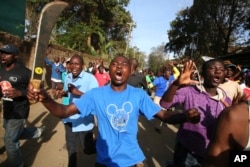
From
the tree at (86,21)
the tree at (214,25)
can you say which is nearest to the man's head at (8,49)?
the tree at (86,21)

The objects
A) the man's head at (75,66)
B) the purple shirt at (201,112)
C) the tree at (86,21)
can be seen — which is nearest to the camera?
the purple shirt at (201,112)

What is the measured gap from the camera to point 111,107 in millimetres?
3088

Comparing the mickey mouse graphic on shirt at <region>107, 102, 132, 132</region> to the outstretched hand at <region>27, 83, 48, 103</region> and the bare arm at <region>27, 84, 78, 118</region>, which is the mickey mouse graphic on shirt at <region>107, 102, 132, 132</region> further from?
the outstretched hand at <region>27, 83, 48, 103</region>

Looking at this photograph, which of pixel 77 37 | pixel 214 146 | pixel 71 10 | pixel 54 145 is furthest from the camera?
pixel 71 10

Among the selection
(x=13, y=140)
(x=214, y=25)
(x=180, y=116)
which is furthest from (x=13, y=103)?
(x=214, y=25)

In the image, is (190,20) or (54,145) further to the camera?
(190,20)

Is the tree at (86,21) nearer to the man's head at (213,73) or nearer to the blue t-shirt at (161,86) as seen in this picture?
the blue t-shirt at (161,86)

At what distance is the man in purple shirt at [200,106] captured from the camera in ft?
11.8

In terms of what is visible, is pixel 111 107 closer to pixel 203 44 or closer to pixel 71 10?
pixel 71 10

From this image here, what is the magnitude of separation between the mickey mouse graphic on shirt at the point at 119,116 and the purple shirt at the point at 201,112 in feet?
2.07

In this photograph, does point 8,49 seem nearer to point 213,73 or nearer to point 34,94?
point 34,94

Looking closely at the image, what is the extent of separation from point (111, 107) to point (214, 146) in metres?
1.45

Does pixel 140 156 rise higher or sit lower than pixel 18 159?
higher

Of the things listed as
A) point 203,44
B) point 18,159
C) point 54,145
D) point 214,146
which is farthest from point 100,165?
point 203,44
